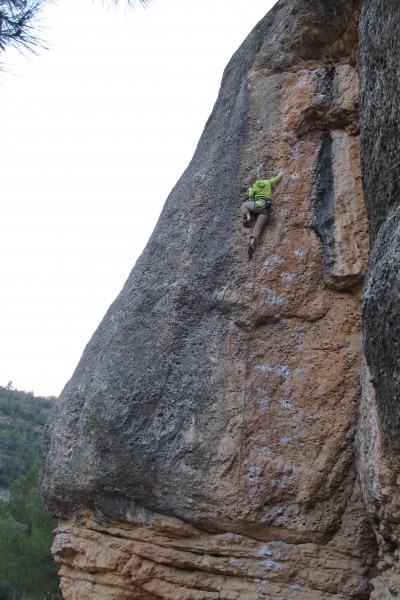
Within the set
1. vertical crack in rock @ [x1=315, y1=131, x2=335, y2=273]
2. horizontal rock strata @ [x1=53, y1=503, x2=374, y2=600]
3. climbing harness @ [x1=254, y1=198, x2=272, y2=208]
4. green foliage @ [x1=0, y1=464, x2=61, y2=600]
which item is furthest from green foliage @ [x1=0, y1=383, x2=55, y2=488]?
vertical crack in rock @ [x1=315, y1=131, x2=335, y2=273]

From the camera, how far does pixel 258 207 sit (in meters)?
5.64

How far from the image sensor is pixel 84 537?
5668 millimetres

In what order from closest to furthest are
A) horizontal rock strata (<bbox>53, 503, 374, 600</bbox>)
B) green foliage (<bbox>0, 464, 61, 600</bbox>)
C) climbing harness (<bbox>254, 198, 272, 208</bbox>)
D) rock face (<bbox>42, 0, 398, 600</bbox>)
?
horizontal rock strata (<bbox>53, 503, 374, 600</bbox>)
rock face (<bbox>42, 0, 398, 600</bbox>)
climbing harness (<bbox>254, 198, 272, 208</bbox>)
green foliage (<bbox>0, 464, 61, 600</bbox>)

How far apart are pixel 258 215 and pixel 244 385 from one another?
1.47m

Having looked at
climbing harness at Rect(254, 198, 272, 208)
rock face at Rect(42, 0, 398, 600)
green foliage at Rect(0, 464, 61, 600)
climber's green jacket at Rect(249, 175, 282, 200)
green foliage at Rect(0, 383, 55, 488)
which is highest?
climber's green jacket at Rect(249, 175, 282, 200)

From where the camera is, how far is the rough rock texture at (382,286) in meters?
3.64

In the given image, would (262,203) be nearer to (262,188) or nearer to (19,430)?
(262,188)

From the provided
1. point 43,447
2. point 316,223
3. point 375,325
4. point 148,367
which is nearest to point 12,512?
point 43,447

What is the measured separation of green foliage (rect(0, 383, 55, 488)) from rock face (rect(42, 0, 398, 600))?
16365mm

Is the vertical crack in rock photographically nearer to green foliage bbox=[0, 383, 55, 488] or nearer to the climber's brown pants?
the climber's brown pants

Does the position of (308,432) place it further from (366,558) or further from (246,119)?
(246,119)

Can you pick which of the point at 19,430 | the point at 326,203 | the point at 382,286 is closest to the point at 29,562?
the point at 326,203

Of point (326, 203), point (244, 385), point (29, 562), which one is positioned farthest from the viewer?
point (29, 562)

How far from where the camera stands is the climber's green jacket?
569 centimetres
